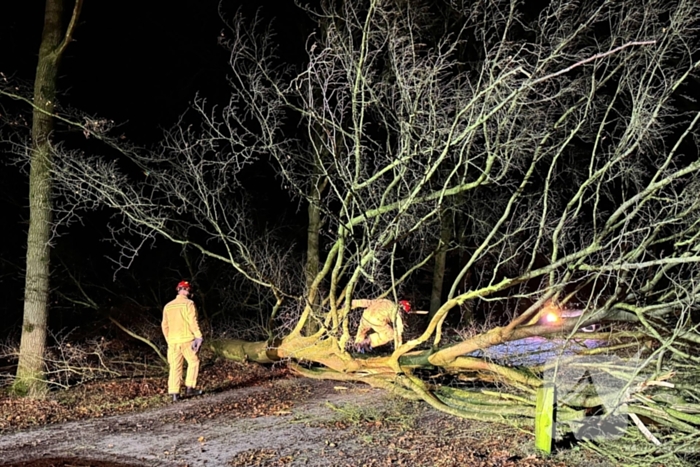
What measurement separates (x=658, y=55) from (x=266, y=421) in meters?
6.21

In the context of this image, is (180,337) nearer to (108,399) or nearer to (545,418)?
(108,399)

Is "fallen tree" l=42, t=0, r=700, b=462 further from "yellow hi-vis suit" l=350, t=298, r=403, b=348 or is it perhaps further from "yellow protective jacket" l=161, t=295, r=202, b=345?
"yellow protective jacket" l=161, t=295, r=202, b=345

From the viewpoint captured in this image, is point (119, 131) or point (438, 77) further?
point (119, 131)

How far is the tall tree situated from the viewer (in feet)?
28.4

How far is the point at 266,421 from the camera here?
7.36 metres

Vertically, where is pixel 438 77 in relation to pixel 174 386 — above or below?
above

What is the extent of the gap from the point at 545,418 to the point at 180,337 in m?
4.61

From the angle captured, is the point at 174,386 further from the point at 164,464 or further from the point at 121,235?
the point at 121,235

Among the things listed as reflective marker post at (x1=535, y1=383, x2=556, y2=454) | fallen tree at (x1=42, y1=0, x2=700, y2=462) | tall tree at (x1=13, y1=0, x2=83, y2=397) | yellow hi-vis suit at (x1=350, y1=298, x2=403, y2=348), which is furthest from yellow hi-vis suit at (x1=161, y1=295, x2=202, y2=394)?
reflective marker post at (x1=535, y1=383, x2=556, y2=454)

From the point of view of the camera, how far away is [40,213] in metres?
8.70

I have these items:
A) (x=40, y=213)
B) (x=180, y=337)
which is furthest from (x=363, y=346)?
(x=40, y=213)

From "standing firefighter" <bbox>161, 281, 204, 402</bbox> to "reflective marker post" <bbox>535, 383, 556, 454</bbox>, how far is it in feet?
14.1

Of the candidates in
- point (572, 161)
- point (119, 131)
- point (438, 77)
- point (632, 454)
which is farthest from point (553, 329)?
point (119, 131)

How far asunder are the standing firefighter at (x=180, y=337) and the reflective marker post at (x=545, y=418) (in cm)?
430
